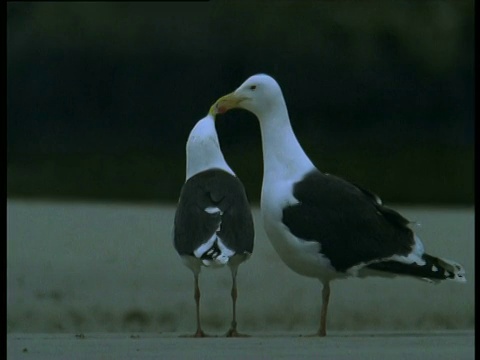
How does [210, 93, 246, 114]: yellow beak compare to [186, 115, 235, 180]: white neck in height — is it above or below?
above

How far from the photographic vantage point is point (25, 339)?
25.0 ft

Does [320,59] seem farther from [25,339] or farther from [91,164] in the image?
[25,339]

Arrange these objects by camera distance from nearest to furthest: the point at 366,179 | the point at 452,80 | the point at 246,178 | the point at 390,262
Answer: the point at 390,262 → the point at 246,178 → the point at 366,179 → the point at 452,80

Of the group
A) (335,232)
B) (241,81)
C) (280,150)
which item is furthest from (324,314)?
(241,81)

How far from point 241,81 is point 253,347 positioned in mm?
17487

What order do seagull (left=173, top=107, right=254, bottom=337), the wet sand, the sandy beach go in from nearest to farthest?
1. the wet sand
2. the sandy beach
3. seagull (left=173, top=107, right=254, bottom=337)

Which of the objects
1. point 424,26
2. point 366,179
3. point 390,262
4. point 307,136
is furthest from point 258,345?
point 424,26

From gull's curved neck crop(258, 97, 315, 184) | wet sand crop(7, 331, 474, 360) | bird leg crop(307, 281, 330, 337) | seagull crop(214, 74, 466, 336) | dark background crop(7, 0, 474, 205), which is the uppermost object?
dark background crop(7, 0, 474, 205)

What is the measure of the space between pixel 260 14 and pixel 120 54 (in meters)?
2.54

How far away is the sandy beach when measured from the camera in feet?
22.4

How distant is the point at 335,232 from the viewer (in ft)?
25.0

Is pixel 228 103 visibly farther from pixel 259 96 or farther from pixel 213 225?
pixel 213 225

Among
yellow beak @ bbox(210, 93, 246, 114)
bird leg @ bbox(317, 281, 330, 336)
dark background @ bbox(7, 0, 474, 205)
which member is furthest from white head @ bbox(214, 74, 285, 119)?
dark background @ bbox(7, 0, 474, 205)

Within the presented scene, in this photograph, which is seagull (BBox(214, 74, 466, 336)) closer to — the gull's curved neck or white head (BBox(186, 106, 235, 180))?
the gull's curved neck
